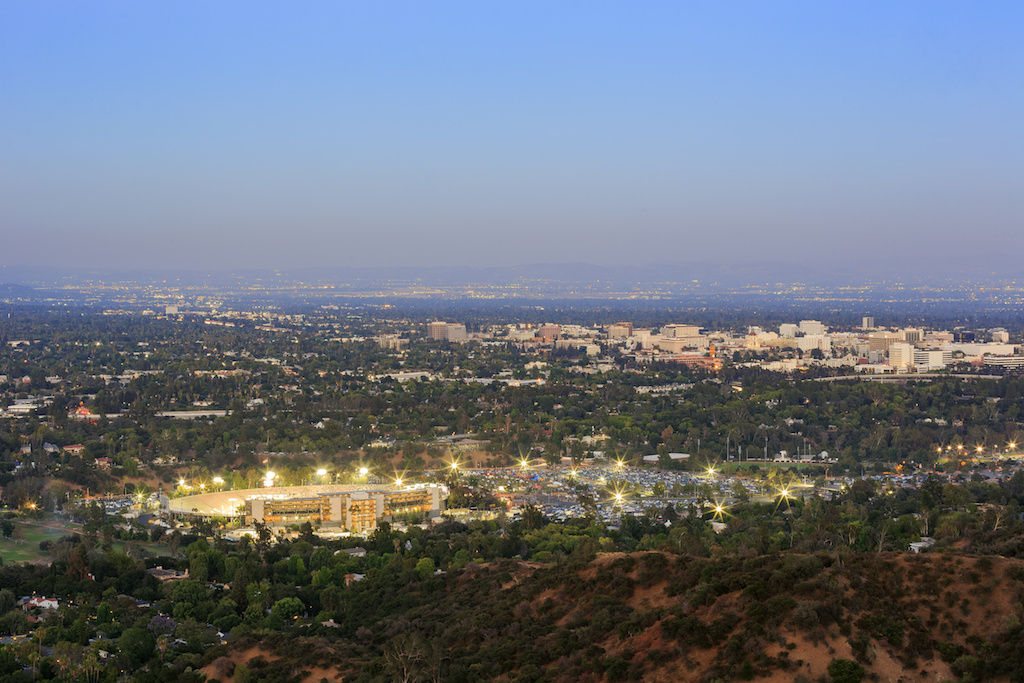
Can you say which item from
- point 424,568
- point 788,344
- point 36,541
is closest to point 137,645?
point 424,568

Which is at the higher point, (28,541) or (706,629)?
(706,629)

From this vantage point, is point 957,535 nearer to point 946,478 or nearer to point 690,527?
point 690,527

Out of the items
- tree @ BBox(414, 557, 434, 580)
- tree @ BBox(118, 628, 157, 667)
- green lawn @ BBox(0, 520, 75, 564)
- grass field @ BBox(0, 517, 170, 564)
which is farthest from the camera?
grass field @ BBox(0, 517, 170, 564)

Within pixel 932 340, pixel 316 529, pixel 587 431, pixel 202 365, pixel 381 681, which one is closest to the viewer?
pixel 381 681

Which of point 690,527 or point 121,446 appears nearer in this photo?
point 690,527

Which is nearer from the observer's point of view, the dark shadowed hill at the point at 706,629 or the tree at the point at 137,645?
the dark shadowed hill at the point at 706,629

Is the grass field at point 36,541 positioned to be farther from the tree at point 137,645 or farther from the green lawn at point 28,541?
the tree at point 137,645

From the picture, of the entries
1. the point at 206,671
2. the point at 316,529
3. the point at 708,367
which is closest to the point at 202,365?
the point at 708,367

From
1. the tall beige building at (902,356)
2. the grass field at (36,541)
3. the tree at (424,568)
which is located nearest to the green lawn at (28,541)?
the grass field at (36,541)

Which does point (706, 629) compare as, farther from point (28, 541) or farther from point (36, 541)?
point (28, 541)

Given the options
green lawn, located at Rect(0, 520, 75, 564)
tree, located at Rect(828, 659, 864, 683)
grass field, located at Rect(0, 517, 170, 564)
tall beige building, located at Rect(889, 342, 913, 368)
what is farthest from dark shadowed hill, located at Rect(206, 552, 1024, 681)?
tall beige building, located at Rect(889, 342, 913, 368)

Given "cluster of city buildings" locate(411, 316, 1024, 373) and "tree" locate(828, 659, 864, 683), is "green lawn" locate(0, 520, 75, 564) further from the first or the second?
"cluster of city buildings" locate(411, 316, 1024, 373)
